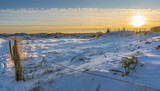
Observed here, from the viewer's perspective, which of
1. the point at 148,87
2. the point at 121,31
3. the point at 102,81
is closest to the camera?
the point at 148,87

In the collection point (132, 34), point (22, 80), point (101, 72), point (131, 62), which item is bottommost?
point (22, 80)

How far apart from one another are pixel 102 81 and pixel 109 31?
12.7 metres

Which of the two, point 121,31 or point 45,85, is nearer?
point 45,85

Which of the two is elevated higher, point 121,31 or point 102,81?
point 121,31

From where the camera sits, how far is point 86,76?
2.96 m

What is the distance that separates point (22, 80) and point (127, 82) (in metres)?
A: 3.33

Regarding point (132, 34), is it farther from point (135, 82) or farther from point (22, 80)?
point (22, 80)

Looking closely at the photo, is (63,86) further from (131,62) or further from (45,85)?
(131,62)

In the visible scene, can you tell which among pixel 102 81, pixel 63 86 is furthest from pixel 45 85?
pixel 102 81

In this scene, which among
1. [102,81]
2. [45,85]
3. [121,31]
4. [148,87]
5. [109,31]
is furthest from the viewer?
[109,31]

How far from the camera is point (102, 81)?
2.71 m

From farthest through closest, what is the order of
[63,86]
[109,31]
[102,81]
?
[109,31] → [63,86] → [102,81]

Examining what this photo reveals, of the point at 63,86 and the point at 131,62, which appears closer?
the point at 63,86

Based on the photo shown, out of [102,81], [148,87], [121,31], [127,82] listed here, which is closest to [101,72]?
[102,81]
